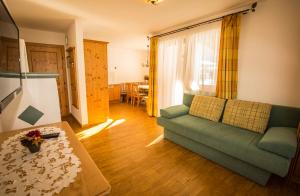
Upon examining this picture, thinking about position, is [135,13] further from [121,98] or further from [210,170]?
[121,98]

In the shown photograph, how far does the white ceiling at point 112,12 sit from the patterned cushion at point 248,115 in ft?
5.32

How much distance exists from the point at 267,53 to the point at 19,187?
3.10 metres

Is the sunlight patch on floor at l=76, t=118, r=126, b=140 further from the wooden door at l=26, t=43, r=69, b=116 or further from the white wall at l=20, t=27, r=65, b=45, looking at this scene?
the white wall at l=20, t=27, r=65, b=45

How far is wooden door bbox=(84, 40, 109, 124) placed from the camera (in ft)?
11.3

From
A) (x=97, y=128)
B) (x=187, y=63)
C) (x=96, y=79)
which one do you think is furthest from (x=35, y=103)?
(x=187, y=63)

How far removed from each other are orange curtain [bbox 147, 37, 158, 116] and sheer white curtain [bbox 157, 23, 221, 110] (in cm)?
11

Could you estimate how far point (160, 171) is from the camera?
1990mm

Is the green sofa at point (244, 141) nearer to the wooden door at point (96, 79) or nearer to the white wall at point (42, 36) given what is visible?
the wooden door at point (96, 79)

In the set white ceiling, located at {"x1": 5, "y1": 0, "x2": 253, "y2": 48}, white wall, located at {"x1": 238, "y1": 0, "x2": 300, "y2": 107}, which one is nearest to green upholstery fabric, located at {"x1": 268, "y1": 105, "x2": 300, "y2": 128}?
white wall, located at {"x1": 238, "y1": 0, "x2": 300, "y2": 107}

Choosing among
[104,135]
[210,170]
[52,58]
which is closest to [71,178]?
[210,170]

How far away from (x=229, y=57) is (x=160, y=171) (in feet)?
7.08

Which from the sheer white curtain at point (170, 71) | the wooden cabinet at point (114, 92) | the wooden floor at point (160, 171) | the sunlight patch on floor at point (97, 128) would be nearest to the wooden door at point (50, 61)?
the sunlight patch on floor at point (97, 128)

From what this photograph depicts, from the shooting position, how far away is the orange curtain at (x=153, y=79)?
3.98m

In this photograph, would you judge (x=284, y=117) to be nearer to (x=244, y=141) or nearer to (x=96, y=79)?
(x=244, y=141)
